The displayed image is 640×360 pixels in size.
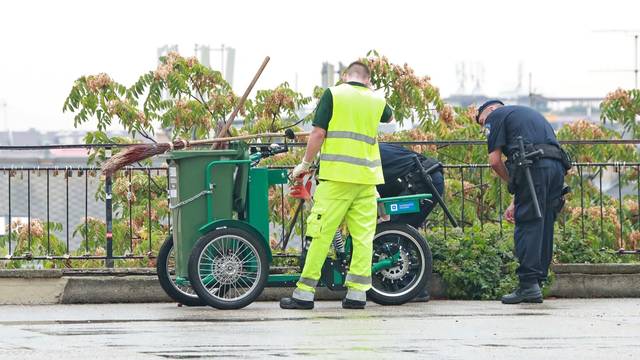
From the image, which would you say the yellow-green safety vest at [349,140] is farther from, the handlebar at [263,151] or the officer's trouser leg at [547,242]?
the officer's trouser leg at [547,242]

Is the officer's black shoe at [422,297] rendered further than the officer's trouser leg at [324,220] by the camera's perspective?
Yes

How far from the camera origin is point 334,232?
35.3ft

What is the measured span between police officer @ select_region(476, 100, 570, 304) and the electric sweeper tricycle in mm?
745

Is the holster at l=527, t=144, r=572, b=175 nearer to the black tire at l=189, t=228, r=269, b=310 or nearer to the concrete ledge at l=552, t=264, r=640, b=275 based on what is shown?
the concrete ledge at l=552, t=264, r=640, b=275

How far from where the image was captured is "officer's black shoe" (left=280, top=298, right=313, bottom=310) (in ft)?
35.3

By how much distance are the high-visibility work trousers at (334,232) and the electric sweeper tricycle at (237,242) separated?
327 mm


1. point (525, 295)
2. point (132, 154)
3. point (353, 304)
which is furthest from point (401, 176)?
point (132, 154)

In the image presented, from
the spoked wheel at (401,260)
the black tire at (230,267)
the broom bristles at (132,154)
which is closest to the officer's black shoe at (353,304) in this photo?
the spoked wheel at (401,260)

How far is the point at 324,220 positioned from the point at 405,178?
1.07 metres

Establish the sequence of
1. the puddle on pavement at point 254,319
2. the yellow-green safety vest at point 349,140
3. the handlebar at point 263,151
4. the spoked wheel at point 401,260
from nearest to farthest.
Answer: the puddle on pavement at point 254,319, the yellow-green safety vest at point 349,140, the handlebar at point 263,151, the spoked wheel at point 401,260

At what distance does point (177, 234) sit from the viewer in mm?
10977

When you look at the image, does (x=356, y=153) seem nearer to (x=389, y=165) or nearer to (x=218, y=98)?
(x=389, y=165)

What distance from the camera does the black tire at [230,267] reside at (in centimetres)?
1073

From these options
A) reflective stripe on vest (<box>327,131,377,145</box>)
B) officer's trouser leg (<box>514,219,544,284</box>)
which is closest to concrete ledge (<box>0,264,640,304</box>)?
officer's trouser leg (<box>514,219,544,284</box>)
